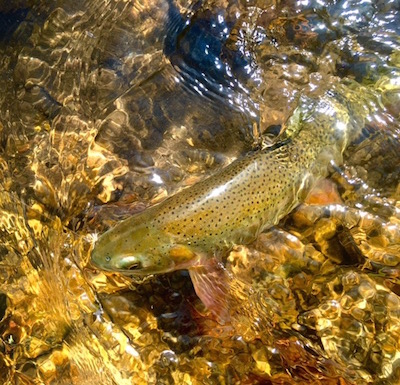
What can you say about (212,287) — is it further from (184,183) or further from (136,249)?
(184,183)

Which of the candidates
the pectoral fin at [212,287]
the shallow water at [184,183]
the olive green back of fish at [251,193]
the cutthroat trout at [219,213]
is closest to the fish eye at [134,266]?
the cutthroat trout at [219,213]

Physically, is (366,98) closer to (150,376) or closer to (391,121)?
(391,121)

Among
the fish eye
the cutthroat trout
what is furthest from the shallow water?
the fish eye

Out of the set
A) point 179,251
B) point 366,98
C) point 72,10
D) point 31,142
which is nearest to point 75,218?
point 31,142

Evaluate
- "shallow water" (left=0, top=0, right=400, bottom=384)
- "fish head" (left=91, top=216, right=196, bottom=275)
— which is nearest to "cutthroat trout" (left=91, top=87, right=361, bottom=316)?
"fish head" (left=91, top=216, right=196, bottom=275)

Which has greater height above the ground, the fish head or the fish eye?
the fish head

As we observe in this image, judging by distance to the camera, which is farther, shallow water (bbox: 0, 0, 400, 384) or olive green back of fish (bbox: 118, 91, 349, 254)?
shallow water (bbox: 0, 0, 400, 384)

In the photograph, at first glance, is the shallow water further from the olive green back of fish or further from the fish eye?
the fish eye

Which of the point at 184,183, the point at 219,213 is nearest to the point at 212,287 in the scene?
the point at 219,213

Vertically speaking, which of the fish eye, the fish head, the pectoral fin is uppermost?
the fish head
